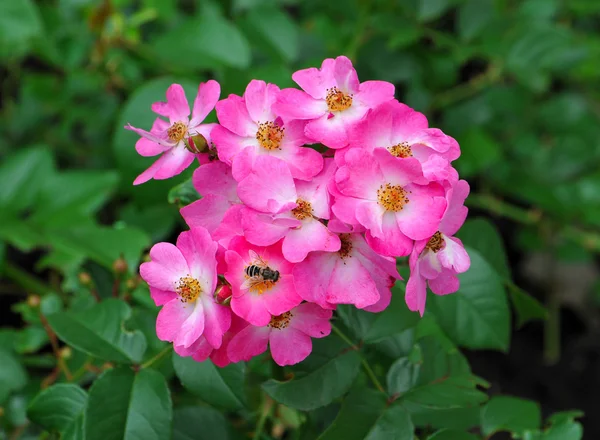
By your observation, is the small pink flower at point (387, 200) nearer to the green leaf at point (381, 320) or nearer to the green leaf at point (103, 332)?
the green leaf at point (381, 320)

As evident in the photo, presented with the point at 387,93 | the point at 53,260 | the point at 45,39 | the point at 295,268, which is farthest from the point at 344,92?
the point at 45,39

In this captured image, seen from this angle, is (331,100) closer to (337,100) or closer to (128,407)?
(337,100)

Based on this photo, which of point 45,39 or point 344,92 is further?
point 45,39

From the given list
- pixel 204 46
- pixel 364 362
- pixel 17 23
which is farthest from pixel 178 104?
pixel 17 23

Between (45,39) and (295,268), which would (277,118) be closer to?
(295,268)

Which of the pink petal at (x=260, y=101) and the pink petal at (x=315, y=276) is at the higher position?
the pink petal at (x=260, y=101)

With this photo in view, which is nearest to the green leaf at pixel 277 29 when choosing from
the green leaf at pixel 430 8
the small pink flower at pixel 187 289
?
the green leaf at pixel 430 8
